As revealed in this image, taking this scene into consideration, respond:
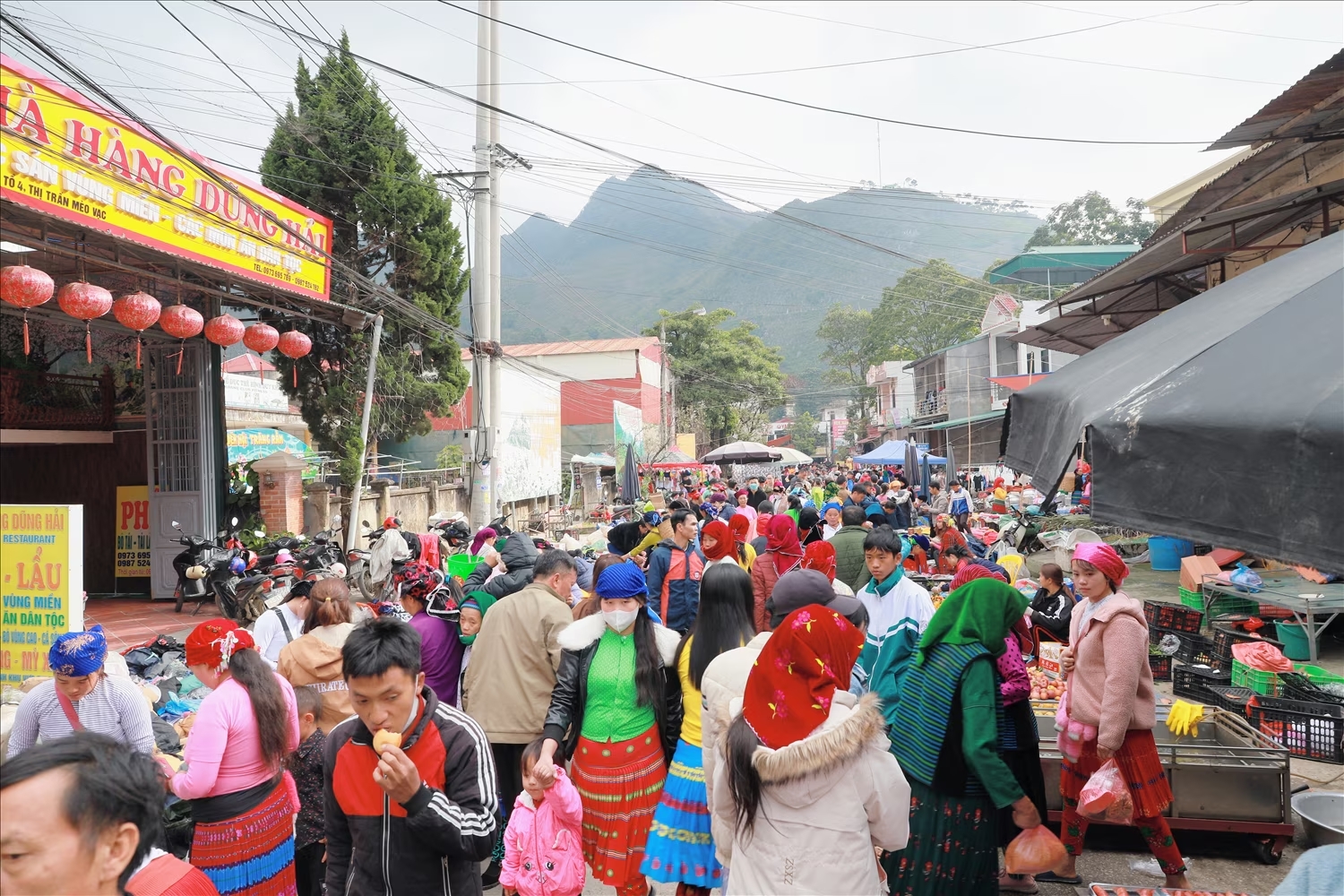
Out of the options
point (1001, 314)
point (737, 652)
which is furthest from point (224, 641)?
point (1001, 314)

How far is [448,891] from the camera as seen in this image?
8.27 ft

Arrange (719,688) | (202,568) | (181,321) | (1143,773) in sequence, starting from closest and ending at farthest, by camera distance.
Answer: (719,688) → (1143,773) → (181,321) → (202,568)

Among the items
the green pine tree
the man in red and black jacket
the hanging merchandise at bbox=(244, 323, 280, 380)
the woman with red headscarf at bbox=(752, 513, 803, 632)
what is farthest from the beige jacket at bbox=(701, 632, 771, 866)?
the green pine tree

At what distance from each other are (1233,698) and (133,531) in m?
15.0

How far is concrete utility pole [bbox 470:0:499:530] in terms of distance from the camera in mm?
15273

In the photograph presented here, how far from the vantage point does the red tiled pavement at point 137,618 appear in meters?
10.4

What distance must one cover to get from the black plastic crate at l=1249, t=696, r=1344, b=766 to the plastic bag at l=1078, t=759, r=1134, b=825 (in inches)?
98.5

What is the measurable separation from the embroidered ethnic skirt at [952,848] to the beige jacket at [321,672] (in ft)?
8.36

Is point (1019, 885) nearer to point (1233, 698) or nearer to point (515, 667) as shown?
point (515, 667)

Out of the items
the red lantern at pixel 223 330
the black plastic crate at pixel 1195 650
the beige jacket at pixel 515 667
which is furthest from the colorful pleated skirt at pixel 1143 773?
the red lantern at pixel 223 330

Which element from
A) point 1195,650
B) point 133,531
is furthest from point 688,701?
point 133,531

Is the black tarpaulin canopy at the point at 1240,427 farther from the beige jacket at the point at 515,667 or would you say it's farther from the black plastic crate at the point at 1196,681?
the black plastic crate at the point at 1196,681

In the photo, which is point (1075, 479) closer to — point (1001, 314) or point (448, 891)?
point (448, 891)

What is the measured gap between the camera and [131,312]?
374 inches
